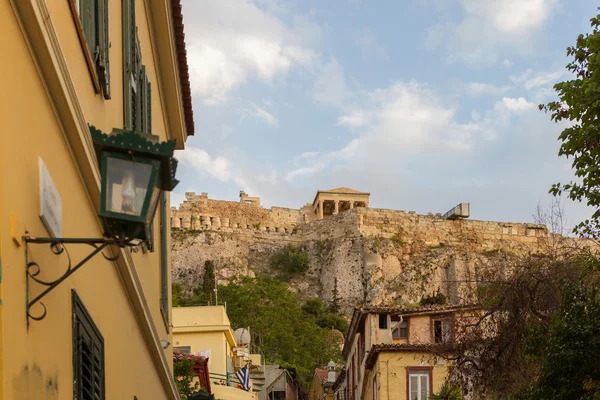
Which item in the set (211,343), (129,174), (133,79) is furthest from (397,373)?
(129,174)

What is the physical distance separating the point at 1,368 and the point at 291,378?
47698mm

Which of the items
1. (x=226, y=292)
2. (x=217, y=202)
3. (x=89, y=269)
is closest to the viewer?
(x=89, y=269)

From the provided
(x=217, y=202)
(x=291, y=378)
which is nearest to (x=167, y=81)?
(x=291, y=378)

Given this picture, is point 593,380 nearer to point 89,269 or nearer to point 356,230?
point 89,269

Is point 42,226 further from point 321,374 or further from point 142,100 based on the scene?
point 321,374

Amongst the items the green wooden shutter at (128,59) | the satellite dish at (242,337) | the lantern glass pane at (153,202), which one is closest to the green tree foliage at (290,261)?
the satellite dish at (242,337)

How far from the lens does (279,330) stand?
59.8 metres

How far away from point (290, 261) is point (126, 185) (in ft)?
273

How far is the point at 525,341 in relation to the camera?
1606 cm

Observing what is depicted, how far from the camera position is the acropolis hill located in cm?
8369

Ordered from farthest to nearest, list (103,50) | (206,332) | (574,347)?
(206,332)
(574,347)
(103,50)

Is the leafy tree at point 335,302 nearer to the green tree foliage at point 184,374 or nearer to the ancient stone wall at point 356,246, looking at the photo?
the ancient stone wall at point 356,246

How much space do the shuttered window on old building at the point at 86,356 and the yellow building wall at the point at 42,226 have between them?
Result: 11cm

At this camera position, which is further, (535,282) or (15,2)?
(535,282)
